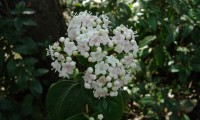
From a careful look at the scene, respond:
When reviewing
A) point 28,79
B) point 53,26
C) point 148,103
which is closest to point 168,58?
point 148,103

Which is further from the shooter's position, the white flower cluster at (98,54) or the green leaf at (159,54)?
the green leaf at (159,54)

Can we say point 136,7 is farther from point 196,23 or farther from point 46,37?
point 46,37

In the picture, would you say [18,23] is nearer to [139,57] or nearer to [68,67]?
[68,67]

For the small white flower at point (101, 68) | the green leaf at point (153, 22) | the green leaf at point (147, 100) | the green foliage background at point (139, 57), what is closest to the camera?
the small white flower at point (101, 68)

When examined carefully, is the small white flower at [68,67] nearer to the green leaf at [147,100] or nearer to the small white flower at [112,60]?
the small white flower at [112,60]

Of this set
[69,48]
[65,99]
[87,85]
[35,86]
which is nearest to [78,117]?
[65,99]

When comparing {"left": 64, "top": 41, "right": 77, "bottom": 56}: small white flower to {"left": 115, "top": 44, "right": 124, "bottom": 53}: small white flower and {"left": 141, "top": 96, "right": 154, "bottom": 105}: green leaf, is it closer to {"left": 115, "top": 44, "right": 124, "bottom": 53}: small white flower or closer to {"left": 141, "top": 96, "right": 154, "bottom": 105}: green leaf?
{"left": 115, "top": 44, "right": 124, "bottom": 53}: small white flower

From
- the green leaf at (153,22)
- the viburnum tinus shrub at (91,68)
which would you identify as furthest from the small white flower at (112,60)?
the green leaf at (153,22)
